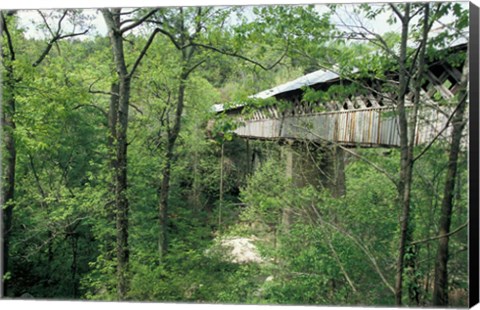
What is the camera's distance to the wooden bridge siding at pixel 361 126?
3.47m

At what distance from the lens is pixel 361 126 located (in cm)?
405

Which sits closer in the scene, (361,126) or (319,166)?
(361,126)

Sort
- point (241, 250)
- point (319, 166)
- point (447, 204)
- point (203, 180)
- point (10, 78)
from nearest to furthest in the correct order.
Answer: point (447, 204), point (10, 78), point (319, 166), point (241, 250), point (203, 180)

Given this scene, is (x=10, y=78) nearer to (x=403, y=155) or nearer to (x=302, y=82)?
(x=302, y=82)

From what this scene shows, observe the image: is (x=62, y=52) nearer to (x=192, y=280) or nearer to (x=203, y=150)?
(x=203, y=150)

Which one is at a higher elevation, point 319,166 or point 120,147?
point 120,147

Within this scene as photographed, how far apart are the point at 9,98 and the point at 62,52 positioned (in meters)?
0.90

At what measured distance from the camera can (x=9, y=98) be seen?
446cm

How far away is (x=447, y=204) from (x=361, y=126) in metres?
1.01

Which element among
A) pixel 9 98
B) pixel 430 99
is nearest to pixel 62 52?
pixel 9 98

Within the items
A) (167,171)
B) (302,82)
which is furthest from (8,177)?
(302,82)

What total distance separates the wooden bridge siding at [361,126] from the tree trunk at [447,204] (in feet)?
0.37

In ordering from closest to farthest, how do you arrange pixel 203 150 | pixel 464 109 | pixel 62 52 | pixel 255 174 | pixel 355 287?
1. pixel 464 109
2. pixel 355 287
3. pixel 62 52
4. pixel 255 174
5. pixel 203 150

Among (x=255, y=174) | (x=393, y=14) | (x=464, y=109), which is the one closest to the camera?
(x=464, y=109)
